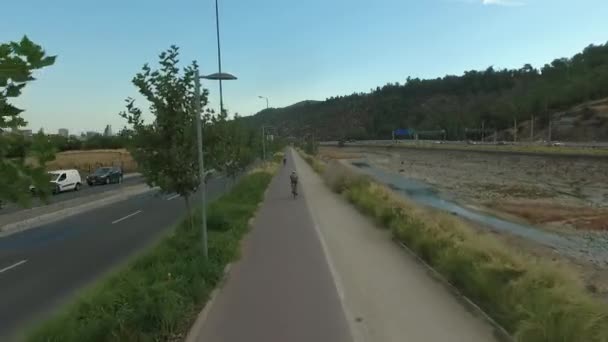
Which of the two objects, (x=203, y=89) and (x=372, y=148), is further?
(x=372, y=148)

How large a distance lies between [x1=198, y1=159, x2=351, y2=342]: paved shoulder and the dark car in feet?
116

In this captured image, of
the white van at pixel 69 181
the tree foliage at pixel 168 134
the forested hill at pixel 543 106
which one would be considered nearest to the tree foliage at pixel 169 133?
the tree foliage at pixel 168 134

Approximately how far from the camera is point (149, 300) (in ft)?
24.0

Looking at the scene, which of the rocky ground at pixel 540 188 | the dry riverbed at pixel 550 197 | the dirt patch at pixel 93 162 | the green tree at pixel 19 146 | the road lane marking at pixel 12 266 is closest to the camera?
the green tree at pixel 19 146

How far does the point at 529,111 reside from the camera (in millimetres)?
135875

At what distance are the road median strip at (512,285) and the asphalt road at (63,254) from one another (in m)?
7.02

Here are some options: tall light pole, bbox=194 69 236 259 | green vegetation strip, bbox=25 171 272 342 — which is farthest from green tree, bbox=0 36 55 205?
tall light pole, bbox=194 69 236 259

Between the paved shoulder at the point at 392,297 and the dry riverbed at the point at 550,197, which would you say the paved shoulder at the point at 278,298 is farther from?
the dry riverbed at the point at 550,197

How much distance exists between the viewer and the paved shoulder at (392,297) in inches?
284

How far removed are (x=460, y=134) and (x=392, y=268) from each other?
6148 inches

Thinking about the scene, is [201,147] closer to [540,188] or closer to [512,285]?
[512,285]

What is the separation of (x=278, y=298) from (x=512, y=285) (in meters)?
3.59

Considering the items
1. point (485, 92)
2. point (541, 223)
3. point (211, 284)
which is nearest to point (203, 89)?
point (211, 284)

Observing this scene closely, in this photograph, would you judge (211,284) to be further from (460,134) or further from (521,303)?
(460,134)
